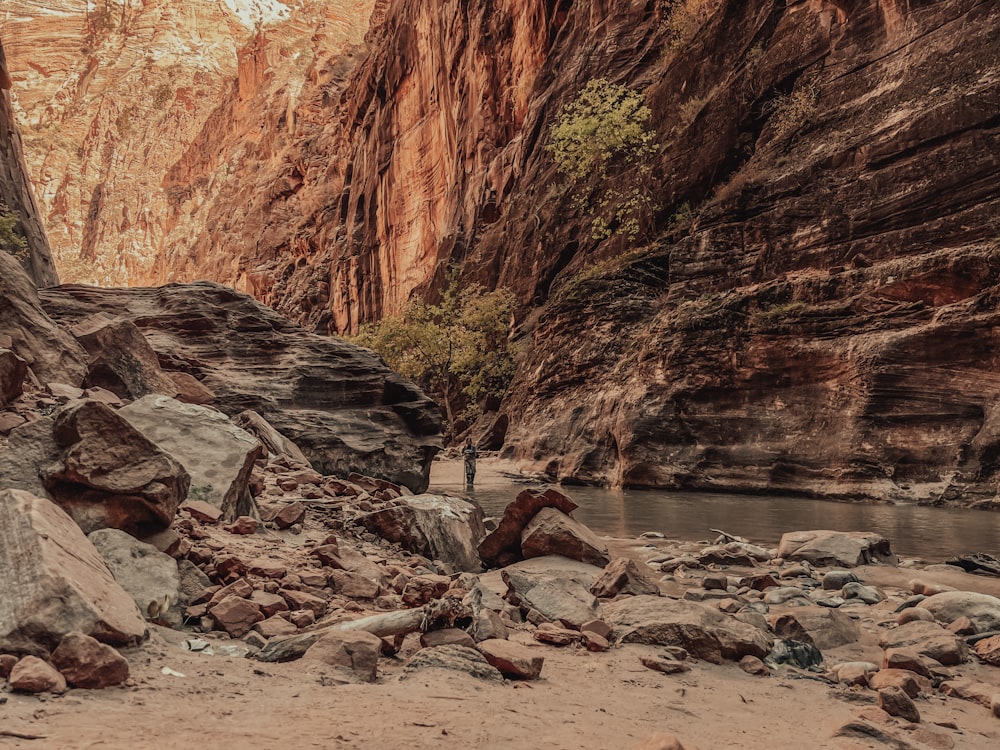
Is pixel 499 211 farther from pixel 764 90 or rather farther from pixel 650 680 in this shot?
pixel 650 680

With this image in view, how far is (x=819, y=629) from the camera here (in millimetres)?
4547

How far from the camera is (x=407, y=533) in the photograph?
22.6ft

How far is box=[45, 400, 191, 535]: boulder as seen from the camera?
4234mm

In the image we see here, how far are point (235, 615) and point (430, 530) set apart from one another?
3198 mm

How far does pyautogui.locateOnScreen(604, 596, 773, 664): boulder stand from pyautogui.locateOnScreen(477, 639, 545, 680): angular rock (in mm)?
896

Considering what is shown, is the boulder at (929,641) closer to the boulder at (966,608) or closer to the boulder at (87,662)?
the boulder at (966,608)

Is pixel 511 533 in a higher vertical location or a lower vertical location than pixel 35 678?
lower

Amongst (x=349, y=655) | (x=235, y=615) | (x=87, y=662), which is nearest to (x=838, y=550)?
(x=349, y=655)

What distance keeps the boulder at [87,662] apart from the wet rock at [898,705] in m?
3.39

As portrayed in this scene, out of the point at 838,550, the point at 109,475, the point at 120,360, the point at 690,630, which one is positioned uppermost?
the point at 120,360

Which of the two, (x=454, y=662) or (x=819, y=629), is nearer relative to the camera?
(x=454, y=662)

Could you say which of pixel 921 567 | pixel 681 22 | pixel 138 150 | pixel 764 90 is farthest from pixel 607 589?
pixel 138 150

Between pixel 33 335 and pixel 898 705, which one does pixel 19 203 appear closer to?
pixel 33 335

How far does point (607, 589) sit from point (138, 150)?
133992 mm
